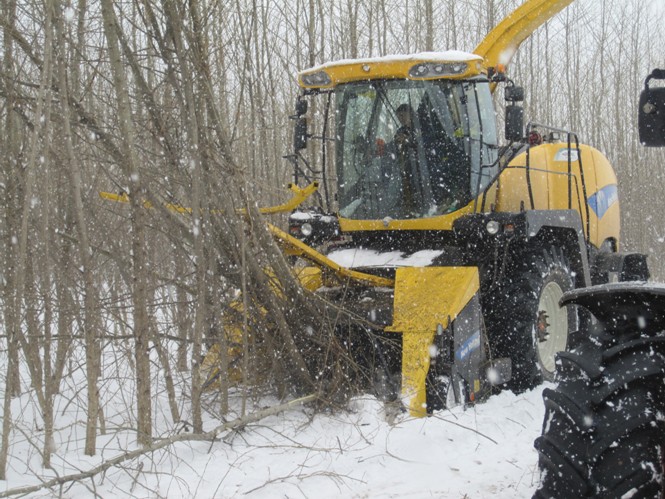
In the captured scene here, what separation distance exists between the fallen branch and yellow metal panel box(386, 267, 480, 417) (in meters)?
0.73

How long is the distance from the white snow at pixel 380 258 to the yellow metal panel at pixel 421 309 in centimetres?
55

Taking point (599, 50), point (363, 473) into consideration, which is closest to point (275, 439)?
point (363, 473)

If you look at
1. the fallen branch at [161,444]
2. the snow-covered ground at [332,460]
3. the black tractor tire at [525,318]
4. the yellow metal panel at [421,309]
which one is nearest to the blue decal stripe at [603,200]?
the black tractor tire at [525,318]

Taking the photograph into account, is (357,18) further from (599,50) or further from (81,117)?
(599,50)

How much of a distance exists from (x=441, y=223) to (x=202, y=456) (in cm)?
311

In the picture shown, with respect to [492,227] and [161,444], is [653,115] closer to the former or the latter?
[161,444]

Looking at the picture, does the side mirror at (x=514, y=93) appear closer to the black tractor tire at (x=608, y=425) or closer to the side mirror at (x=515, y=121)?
the side mirror at (x=515, y=121)

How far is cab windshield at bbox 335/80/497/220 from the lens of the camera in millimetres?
6461

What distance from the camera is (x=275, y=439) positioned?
4.68 meters

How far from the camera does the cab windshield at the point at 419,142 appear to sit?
6461 mm

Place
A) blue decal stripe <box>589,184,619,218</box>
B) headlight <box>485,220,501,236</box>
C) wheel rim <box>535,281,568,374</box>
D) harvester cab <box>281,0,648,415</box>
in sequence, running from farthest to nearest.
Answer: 1. blue decal stripe <box>589,184,619,218</box>
2. wheel rim <box>535,281,568,374</box>
3. headlight <box>485,220,501,236</box>
4. harvester cab <box>281,0,648,415</box>

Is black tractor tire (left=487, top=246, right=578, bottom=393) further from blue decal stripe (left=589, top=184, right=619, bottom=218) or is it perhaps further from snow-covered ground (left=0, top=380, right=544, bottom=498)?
blue decal stripe (left=589, top=184, right=619, bottom=218)

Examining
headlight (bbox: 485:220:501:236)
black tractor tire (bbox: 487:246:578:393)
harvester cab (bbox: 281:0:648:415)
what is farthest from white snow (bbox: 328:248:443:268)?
black tractor tire (bbox: 487:246:578:393)

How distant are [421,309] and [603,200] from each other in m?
4.12
